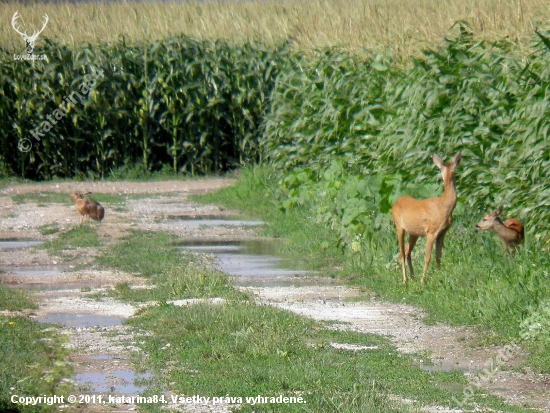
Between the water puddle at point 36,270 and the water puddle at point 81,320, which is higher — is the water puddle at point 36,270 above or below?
below

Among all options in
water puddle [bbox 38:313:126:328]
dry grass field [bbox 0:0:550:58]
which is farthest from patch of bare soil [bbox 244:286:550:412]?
dry grass field [bbox 0:0:550:58]

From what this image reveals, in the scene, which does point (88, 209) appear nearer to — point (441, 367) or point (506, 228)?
point (506, 228)

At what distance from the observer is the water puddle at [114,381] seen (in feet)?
22.0

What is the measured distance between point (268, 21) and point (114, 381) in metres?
21.3

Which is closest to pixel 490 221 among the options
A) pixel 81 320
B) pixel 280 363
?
pixel 280 363

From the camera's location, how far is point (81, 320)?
359 inches

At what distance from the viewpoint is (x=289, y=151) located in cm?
1838

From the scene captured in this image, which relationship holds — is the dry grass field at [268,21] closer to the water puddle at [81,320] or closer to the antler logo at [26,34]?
the antler logo at [26,34]

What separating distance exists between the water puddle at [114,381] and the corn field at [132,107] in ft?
54.6

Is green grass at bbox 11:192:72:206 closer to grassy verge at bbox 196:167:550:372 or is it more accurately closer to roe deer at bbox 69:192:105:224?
roe deer at bbox 69:192:105:224

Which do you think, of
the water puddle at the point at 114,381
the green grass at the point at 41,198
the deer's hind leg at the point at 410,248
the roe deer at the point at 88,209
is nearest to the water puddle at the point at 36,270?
the roe deer at the point at 88,209

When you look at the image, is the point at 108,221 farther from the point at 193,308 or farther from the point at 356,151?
the point at 193,308

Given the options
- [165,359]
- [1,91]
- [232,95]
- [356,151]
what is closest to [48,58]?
[1,91]

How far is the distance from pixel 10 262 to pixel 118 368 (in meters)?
5.76
